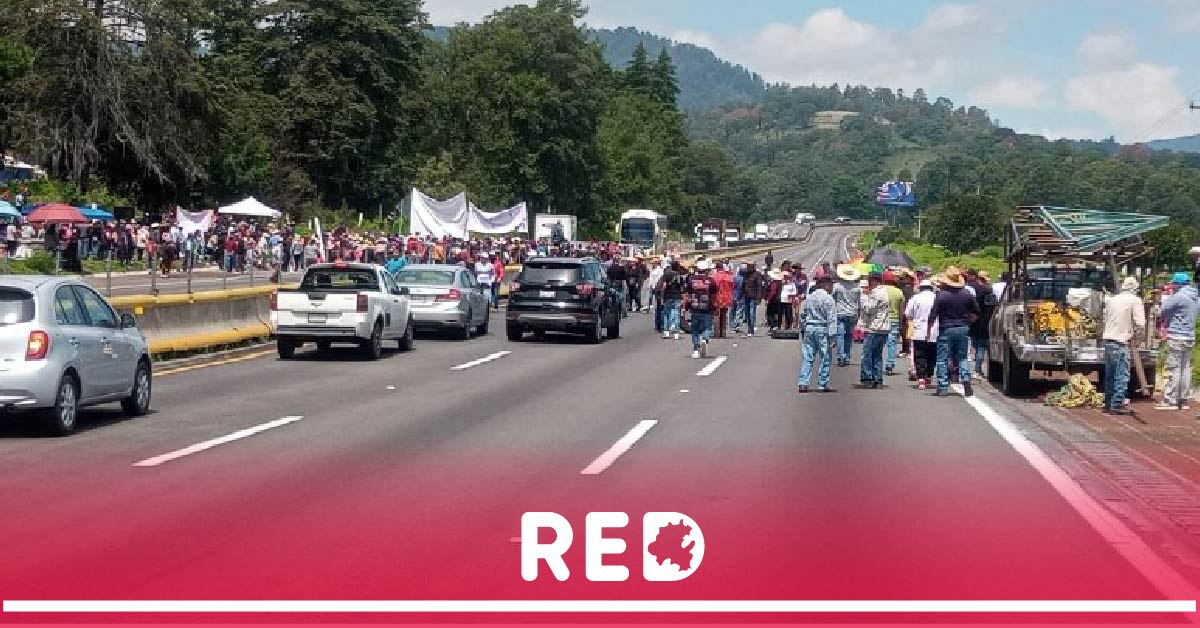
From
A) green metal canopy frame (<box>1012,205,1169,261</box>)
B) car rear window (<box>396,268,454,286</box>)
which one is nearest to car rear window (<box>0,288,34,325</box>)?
green metal canopy frame (<box>1012,205,1169,261</box>)

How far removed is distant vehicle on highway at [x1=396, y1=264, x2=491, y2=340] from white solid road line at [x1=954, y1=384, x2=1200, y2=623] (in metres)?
17.1

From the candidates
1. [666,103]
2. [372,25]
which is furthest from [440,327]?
[666,103]

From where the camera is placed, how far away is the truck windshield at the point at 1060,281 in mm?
23188

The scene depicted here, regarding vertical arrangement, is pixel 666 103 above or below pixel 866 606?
above

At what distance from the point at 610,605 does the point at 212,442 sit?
8.02 metres

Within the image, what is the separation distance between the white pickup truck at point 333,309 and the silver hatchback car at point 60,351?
8821mm

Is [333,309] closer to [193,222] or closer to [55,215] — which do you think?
[55,215]

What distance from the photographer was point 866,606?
809 centimetres

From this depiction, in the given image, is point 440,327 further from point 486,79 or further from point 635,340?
point 486,79

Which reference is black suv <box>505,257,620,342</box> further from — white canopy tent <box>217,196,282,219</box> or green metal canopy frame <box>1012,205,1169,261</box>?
white canopy tent <box>217,196,282,219</box>

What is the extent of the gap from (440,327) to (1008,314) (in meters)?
13.8

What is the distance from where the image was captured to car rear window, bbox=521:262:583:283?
32.5 m

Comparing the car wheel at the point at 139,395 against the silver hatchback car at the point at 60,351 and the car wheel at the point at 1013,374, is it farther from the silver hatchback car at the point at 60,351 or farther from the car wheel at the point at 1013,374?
the car wheel at the point at 1013,374

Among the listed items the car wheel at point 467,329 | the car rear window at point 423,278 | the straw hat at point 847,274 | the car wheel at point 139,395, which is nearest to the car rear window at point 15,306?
the car wheel at point 139,395
